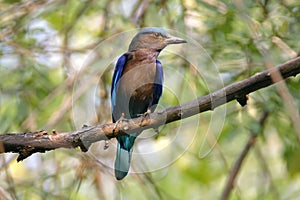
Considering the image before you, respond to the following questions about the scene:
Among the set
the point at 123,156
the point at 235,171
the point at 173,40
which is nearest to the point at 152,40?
the point at 173,40

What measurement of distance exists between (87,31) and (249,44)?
171 centimetres

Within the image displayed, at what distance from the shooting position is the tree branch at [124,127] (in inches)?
138

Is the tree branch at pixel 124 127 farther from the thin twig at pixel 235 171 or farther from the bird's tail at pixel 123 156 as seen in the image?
the thin twig at pixel 235 171

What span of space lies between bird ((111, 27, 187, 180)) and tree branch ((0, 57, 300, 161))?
1.62ft

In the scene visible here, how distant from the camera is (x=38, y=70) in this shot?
5.73 metres

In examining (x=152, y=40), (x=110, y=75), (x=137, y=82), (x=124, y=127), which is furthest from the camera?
(x=110, y=75)

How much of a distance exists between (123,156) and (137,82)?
18.6 inches

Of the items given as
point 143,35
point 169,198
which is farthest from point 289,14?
point 169,198

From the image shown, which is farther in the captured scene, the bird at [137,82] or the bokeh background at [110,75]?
the bokeh background at [110,75]

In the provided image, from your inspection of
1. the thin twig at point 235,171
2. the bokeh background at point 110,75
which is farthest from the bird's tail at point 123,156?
the thin twig at point 235,171

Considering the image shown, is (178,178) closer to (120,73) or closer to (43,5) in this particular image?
(43,5)

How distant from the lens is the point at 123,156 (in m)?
4.43

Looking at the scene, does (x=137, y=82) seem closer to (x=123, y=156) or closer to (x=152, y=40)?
(x=152, y=40)

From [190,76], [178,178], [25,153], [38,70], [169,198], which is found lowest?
[178,178]
